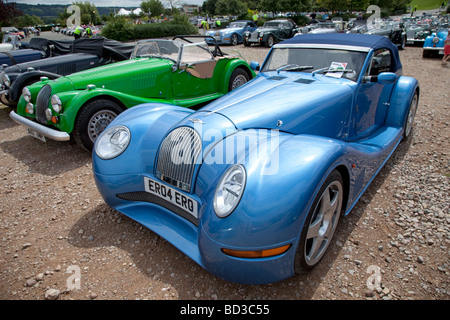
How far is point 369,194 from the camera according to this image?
3215mm

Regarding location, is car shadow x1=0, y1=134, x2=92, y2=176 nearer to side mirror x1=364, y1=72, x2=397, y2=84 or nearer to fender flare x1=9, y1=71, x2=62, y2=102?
fender flare x1=9, y1=71, x2=62, y2=102

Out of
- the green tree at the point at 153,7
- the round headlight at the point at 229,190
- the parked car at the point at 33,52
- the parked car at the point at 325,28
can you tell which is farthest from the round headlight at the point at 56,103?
the green tree at the point at 153,7

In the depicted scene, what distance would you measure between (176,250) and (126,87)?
356 cm

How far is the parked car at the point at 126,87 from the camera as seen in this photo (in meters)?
4.30

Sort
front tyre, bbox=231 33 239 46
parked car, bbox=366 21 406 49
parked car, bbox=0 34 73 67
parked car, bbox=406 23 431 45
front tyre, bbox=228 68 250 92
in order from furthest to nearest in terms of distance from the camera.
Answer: front tyre, bbox=231 33 239 46, parked car, bbox=406 23 431 45, parked car, bbox=366 21 406 49, parked car, bbox=0 34 73 67, front tyre, bbox=228 68 250 92

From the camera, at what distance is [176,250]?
245 centimetres

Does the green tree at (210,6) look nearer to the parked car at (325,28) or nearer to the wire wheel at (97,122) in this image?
the parked car at (325,28)

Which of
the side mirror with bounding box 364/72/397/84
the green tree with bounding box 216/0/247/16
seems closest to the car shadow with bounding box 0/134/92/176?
the side mirror with bounding box 364/72/397/84

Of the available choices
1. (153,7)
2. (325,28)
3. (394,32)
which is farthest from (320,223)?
(153,7)

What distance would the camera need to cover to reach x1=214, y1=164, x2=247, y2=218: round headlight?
177 centimetres

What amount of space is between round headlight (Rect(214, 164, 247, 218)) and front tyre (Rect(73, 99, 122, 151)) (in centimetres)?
324

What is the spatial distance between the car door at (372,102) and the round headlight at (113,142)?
239cm
